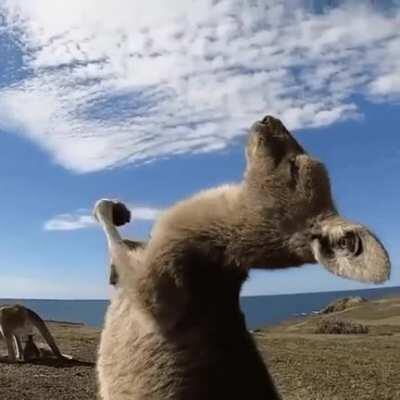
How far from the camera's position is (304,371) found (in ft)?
58.4

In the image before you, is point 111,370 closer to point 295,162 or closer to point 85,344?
point 295,162

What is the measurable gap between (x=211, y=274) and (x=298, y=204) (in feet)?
1.62

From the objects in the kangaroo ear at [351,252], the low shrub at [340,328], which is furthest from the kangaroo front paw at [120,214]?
the low shrub at [340,328]

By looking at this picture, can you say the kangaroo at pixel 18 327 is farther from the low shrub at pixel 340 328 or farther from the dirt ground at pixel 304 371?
the low shrub at pixel 340 328

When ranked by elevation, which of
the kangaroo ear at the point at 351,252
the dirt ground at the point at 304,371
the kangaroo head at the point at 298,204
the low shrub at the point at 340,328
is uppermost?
the kangaroo head at the point at 298,204

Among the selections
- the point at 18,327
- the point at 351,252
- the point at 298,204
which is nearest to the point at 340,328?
the point at 18,327

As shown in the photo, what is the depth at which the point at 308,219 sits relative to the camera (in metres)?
3.27

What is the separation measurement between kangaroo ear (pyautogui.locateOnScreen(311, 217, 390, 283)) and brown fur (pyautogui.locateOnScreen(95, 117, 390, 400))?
0.15m

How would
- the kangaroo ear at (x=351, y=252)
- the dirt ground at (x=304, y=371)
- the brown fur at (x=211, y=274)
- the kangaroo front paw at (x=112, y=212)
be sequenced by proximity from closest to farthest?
the kangaroo ear at (x=351, y=252)
the brown fur at (x=211, y=274)
the kangaroo front paw at (x=112, y=212)
the dirt ground at (x=304, y=371)

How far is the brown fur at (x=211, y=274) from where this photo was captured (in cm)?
336

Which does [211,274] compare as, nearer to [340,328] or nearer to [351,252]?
[351,252]

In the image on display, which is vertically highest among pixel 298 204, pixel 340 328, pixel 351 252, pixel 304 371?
pixel 298 204

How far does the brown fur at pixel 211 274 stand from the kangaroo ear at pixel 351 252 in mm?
148

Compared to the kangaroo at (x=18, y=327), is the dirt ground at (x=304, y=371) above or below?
below
